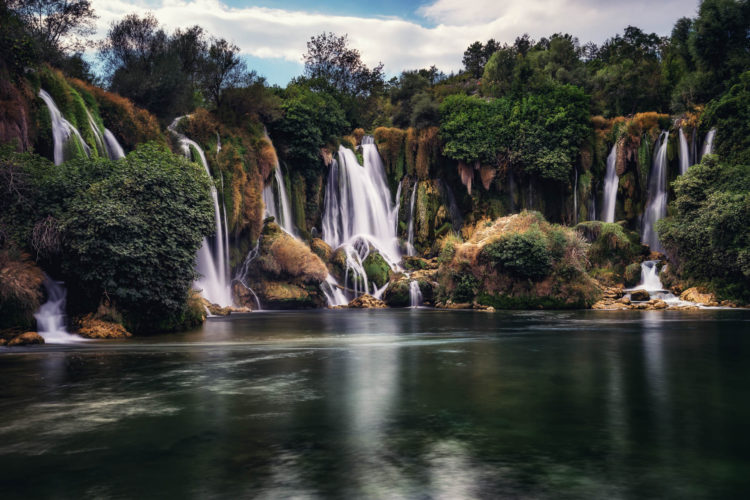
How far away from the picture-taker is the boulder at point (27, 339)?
48.1 ft

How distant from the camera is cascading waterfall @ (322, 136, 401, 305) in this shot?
41.2 m

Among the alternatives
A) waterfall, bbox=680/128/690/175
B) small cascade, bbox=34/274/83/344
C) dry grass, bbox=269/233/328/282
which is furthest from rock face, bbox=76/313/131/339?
waterfall, bbox=680/128/690/175

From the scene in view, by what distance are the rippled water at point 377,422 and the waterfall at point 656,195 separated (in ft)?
94.7

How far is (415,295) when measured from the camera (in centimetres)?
3453

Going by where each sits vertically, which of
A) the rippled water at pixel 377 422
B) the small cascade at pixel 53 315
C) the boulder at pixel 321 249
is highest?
the boulder at pixel 321 249

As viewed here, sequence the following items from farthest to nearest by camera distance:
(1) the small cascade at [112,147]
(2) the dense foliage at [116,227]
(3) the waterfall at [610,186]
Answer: (3) the waterfall at [610,186], (1) the small cascade at [112,147], (2) the dense foliage at [116,227]

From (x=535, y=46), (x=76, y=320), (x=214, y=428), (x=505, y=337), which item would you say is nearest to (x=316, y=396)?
(x=214, y=428)

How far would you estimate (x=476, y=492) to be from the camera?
14.8 ft

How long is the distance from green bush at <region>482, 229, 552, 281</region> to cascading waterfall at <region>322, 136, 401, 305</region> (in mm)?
10541

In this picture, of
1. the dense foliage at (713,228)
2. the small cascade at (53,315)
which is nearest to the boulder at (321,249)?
the dense foliage at (713,228)

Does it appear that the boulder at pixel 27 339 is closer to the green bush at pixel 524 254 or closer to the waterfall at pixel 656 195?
the green bush at pixel 524 254

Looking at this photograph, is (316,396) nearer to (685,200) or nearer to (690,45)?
(685,200)

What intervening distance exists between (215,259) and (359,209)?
15541mm

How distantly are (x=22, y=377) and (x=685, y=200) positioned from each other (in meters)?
33.2
